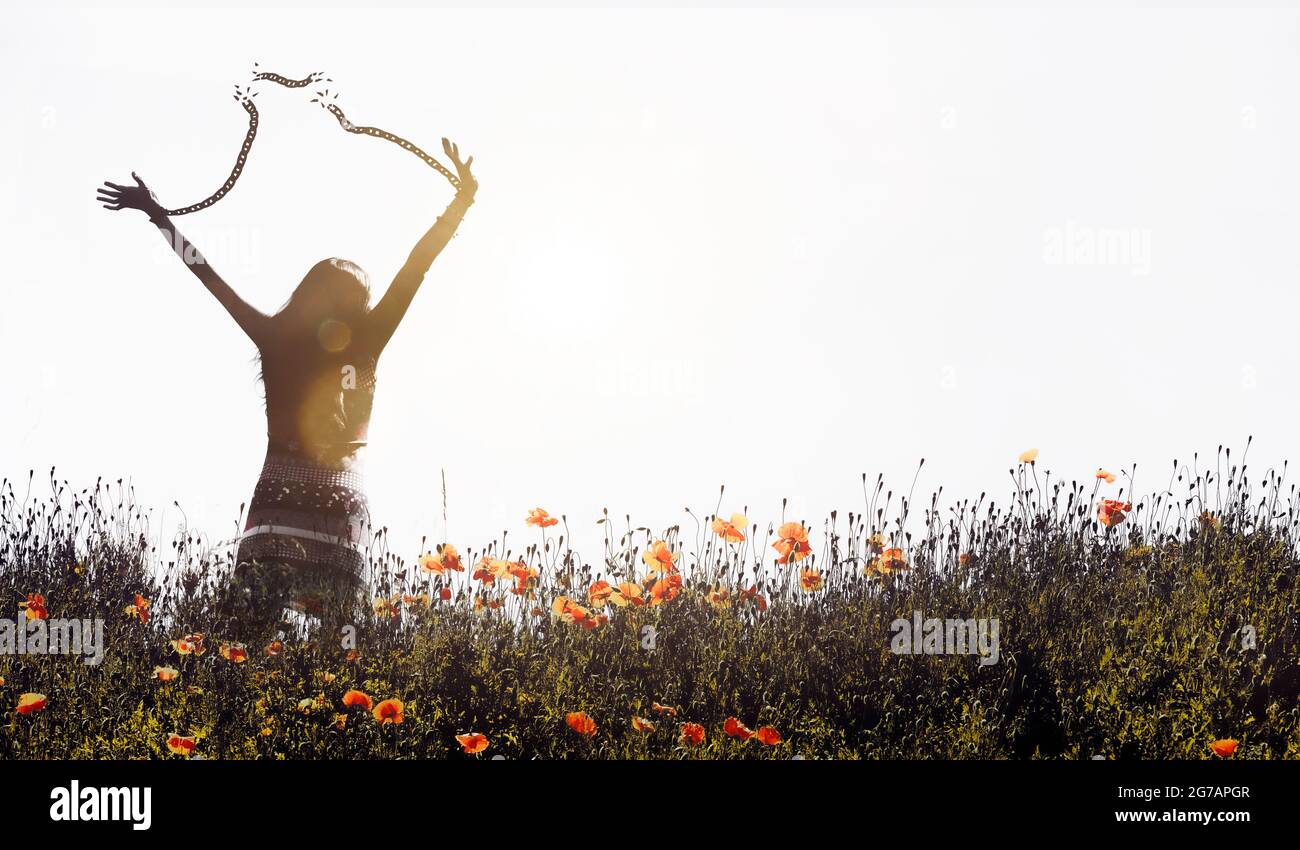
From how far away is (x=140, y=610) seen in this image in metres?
5.46

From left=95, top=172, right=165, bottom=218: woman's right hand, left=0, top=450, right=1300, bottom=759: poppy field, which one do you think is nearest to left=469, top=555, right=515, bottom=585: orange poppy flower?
left=0, top=450, right=1300, bottom=759: poppy field

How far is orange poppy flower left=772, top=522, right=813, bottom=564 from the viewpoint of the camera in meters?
5.38

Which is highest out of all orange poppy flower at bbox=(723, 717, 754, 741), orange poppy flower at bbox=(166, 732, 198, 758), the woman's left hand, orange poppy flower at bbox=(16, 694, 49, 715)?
the woman's left hand

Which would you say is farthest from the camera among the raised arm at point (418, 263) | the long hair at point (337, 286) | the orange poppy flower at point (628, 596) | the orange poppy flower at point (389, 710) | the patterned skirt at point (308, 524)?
the long hair at point (337, 286)

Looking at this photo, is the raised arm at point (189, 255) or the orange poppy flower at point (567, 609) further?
the raised arm at point (189, 255)

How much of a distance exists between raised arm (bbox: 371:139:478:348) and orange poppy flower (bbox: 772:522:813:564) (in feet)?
7.40

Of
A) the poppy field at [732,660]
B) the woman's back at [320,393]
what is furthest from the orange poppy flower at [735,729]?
Result: the woman's back at [320,393]

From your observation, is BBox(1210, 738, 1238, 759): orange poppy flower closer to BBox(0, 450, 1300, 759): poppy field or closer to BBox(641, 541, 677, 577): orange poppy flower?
BBox(0, 450, 1300, 759): poppy field

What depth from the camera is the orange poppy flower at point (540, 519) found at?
5486 millimetres

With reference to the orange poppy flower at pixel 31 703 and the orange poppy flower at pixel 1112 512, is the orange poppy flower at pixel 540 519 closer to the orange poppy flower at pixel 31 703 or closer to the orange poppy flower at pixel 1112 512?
the orange poppy flower at pixel 31 703

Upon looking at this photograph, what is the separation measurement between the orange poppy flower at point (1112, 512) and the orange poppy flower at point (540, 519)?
8.90 ft
